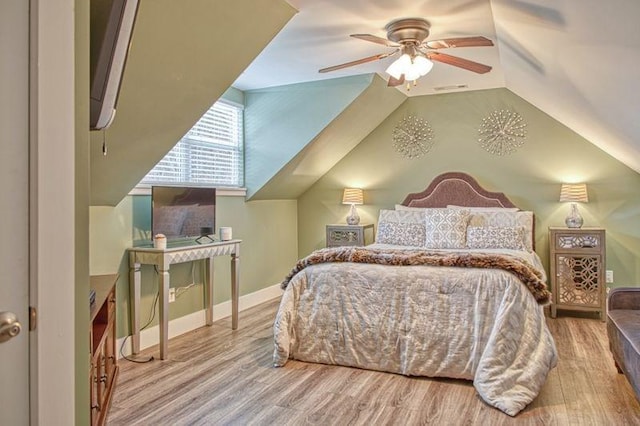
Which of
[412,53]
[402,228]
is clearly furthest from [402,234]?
[412,53]

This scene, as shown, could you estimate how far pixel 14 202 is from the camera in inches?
39.5

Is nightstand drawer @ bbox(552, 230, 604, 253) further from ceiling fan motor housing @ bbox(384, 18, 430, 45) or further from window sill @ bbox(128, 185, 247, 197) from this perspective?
window sill @ bbox(128, 185, 247, 197)

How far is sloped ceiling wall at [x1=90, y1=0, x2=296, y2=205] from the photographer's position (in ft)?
7.80

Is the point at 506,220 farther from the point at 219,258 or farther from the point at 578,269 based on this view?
the point at 219,258

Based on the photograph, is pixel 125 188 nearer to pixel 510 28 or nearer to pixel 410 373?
pixel 410 373

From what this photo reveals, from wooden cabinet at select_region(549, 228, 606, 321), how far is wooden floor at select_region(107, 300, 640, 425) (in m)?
0.88

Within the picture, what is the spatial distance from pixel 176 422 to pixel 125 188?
165 centimetres

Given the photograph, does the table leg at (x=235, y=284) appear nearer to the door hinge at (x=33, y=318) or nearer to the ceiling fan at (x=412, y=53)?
the ceiling fan at (x=412, y=53)

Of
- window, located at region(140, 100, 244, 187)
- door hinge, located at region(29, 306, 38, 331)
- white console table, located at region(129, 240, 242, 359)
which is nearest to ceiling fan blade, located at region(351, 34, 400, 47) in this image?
window, located at region(140, 100, 244, 187)

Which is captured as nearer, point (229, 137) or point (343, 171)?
point (229, 137)

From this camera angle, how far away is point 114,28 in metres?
1.42

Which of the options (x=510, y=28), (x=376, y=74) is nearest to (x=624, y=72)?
(x=510, y=28)

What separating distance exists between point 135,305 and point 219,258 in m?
1.25

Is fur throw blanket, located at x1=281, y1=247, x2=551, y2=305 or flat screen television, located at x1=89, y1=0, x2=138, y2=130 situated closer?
flat screen television, located at x1=89, y1=0, x2=138, y2=130
